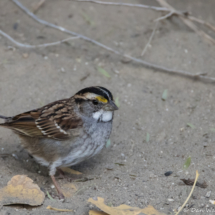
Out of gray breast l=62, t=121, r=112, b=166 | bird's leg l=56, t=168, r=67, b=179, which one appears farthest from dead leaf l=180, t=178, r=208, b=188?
bird's leg l=56, t=168, r=67, b=179

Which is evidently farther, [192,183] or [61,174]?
[61,174]

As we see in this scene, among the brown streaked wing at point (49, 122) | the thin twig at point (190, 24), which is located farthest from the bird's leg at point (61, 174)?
the thin twig at point (190, 24)

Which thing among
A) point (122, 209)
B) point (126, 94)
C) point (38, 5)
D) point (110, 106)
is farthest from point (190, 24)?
point (122, 209)

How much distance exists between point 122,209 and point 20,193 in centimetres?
102

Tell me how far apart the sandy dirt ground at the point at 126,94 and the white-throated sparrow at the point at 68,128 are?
329mm

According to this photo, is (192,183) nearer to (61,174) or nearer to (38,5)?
(61,174)

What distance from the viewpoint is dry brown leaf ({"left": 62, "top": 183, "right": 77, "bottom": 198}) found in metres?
3.73

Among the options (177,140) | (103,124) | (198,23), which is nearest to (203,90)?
(177,140)

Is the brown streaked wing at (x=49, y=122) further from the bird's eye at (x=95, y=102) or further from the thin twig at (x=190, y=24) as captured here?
the thin twig at (x=190, y=24)

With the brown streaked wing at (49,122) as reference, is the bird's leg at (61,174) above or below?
below

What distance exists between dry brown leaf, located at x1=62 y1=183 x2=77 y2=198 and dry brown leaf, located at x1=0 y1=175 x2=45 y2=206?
408 mm

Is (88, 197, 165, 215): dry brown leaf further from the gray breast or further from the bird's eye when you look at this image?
the bird's eye

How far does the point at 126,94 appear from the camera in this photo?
530 cm

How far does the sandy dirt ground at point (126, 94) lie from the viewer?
12.1 ft
